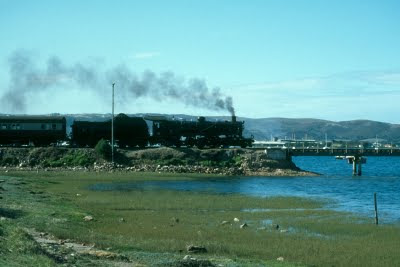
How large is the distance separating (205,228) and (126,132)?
5481cm

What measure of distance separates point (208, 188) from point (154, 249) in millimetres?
30420

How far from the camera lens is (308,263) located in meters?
20.2

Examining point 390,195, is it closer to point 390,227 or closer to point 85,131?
point 390,227

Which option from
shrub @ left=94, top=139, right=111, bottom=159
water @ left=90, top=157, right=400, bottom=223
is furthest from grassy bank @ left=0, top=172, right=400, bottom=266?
shrub @ left=94, top=139, right=111, bottom=159

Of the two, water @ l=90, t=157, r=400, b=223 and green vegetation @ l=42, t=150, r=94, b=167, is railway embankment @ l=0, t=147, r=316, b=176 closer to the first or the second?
green vegetation @ l=42, t=150, r=94, b=167

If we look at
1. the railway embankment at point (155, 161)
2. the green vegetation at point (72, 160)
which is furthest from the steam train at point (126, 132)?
the green vegetation at point (72, 160)

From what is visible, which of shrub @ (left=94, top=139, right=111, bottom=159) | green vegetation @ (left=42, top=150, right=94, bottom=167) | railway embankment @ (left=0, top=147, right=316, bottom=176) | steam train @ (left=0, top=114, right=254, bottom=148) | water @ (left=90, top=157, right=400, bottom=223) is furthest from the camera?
steam train @ (left=0, top=114, right=254, bottom=148)

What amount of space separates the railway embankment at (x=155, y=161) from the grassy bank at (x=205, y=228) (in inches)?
1157

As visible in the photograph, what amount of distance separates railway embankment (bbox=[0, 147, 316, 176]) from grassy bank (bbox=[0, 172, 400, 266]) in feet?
96.4

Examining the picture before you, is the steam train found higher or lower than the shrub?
higher

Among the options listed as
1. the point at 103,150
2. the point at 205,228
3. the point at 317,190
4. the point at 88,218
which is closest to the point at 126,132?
the point at 103,150

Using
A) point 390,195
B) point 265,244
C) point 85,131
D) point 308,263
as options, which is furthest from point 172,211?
point 85,131

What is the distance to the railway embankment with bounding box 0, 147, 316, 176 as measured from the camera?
7262 centimetres

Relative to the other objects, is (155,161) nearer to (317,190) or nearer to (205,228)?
(317,190)
